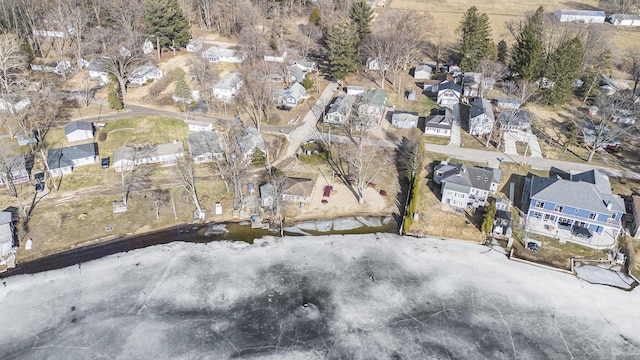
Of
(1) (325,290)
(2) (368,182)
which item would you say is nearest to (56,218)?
(1) (325,290)

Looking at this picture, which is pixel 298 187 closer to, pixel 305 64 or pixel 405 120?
pixel 405 120

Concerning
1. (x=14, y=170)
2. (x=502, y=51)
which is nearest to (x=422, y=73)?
(x=502, y=51)

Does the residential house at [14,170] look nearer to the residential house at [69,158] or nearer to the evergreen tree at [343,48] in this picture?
the residential house at [69,158]

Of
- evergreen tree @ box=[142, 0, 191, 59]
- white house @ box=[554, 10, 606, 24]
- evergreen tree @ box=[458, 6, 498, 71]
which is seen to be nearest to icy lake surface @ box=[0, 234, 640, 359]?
evergreen tree @ box=[458, 6, 498, 71]

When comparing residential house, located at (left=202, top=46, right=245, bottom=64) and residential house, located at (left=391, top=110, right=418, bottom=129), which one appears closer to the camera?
residential house, located at (left=391, top=110, right=418, bottom=129)

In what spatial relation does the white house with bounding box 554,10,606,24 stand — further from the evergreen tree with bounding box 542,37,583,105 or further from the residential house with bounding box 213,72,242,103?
the residential house with bounding box 213,72,242,103

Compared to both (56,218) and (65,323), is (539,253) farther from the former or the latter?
(56,218)
